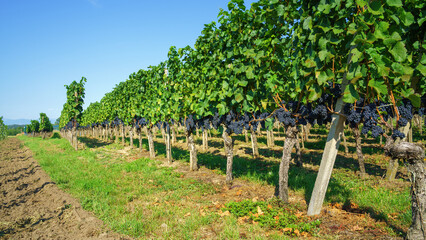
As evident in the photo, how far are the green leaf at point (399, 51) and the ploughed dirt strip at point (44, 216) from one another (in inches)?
246

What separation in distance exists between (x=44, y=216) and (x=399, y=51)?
30.7 ft

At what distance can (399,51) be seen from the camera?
12.0 feet

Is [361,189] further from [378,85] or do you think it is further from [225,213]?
[378,85]

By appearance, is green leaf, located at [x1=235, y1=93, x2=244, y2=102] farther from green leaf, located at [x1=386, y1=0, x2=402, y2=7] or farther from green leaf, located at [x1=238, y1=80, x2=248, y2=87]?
green leaf, located at [x1=386, y1=0, x2=402, y2=7]

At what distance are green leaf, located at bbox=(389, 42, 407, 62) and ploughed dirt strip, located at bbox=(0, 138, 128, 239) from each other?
624 centimetres

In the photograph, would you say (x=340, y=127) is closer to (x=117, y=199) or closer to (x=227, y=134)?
(x=227, y=134)

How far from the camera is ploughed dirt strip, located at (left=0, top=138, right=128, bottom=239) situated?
18.5 ft

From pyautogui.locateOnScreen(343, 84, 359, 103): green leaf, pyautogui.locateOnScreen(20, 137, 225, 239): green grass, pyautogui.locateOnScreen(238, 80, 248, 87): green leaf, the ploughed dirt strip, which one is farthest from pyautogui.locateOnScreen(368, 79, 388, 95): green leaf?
the ploughed dirt strip

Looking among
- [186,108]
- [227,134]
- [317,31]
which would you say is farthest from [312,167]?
[317,31]

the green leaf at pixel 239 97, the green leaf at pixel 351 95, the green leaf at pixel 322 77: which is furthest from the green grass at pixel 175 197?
the green leaf at pixel 239 97

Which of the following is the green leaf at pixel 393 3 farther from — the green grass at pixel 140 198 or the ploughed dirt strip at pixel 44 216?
the ploughed dirt strip at pixel 44 216

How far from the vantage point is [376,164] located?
42.8 feet

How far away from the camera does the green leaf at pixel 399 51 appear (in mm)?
3609

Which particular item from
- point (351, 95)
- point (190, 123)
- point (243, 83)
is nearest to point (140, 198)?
point (190, 123)
